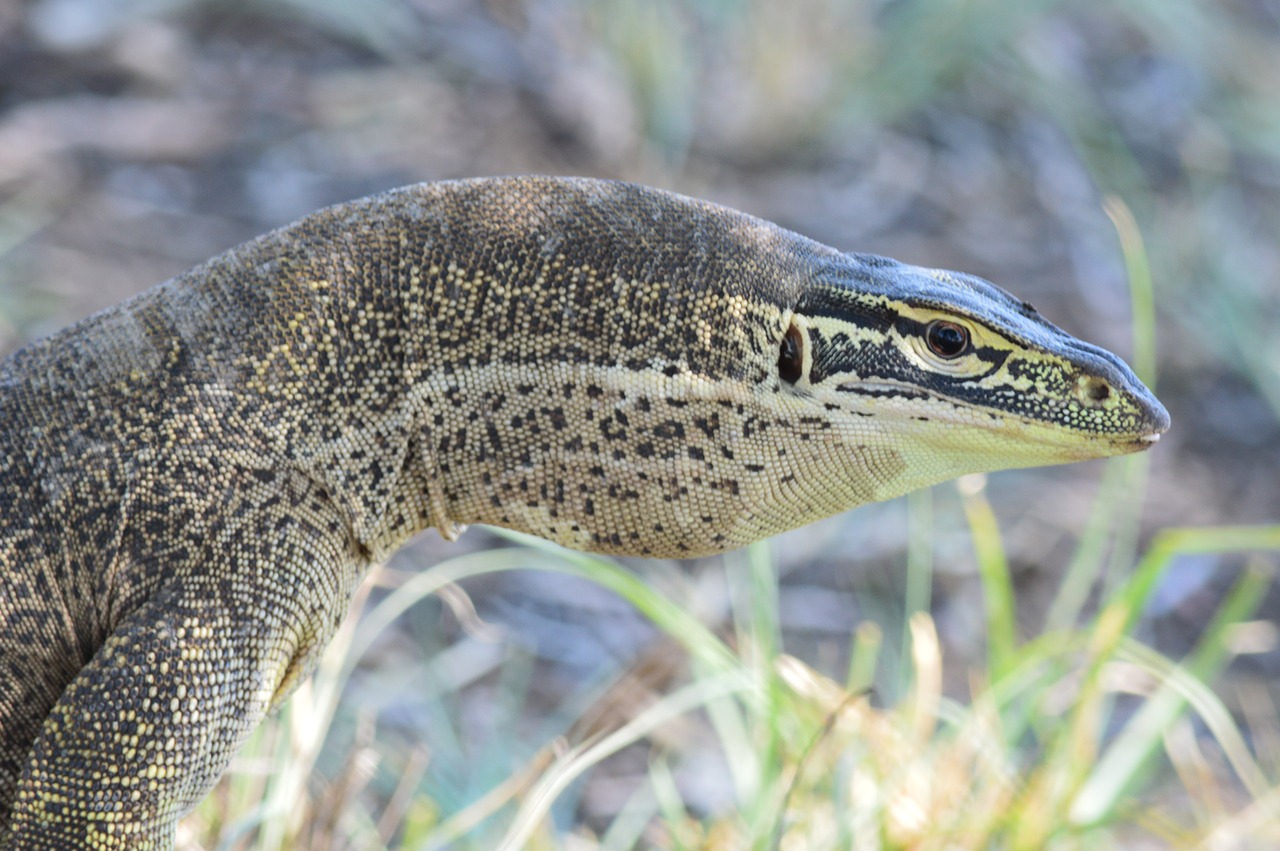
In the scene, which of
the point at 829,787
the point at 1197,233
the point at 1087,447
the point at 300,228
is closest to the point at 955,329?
the point at 1087,447

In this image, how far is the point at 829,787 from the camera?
138 inches

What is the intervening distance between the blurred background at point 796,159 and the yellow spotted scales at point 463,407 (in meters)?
2.95

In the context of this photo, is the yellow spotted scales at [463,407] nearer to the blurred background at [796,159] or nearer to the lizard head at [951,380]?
the lizard head at [951,380]

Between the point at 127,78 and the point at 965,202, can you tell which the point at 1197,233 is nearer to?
the point at 965,202

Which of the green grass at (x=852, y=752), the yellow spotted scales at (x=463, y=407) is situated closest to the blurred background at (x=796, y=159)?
the green grass at (x=852, y=752)

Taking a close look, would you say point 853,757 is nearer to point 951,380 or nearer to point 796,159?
point 951,380

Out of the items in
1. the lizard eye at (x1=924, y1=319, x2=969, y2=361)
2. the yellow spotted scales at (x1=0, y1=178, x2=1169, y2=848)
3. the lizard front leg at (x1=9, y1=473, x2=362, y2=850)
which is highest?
the lizard eye at (x1=924, y1=319, x2=969, y2=361)

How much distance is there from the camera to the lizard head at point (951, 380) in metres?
2.24

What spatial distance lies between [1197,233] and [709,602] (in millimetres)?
3675

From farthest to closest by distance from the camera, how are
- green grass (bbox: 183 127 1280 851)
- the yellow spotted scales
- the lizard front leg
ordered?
green grass (bbox: 183 127 1280 851), the yellow spotted scales, the lizard front leg

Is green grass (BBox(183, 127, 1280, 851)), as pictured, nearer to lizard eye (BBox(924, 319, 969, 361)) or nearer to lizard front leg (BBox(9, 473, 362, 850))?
lizard front leg (BBox(9, 473, 362, 850))

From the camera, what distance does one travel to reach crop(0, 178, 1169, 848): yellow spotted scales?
2.20 m

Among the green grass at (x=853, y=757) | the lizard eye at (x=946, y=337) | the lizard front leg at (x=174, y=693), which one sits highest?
the lizard eye at (x=946, y=337)

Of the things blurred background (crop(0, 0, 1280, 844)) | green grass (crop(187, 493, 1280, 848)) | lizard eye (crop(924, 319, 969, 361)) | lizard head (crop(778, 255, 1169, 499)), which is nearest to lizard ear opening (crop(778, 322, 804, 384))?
lizard head (crop(778, 255, 1169, 499))
